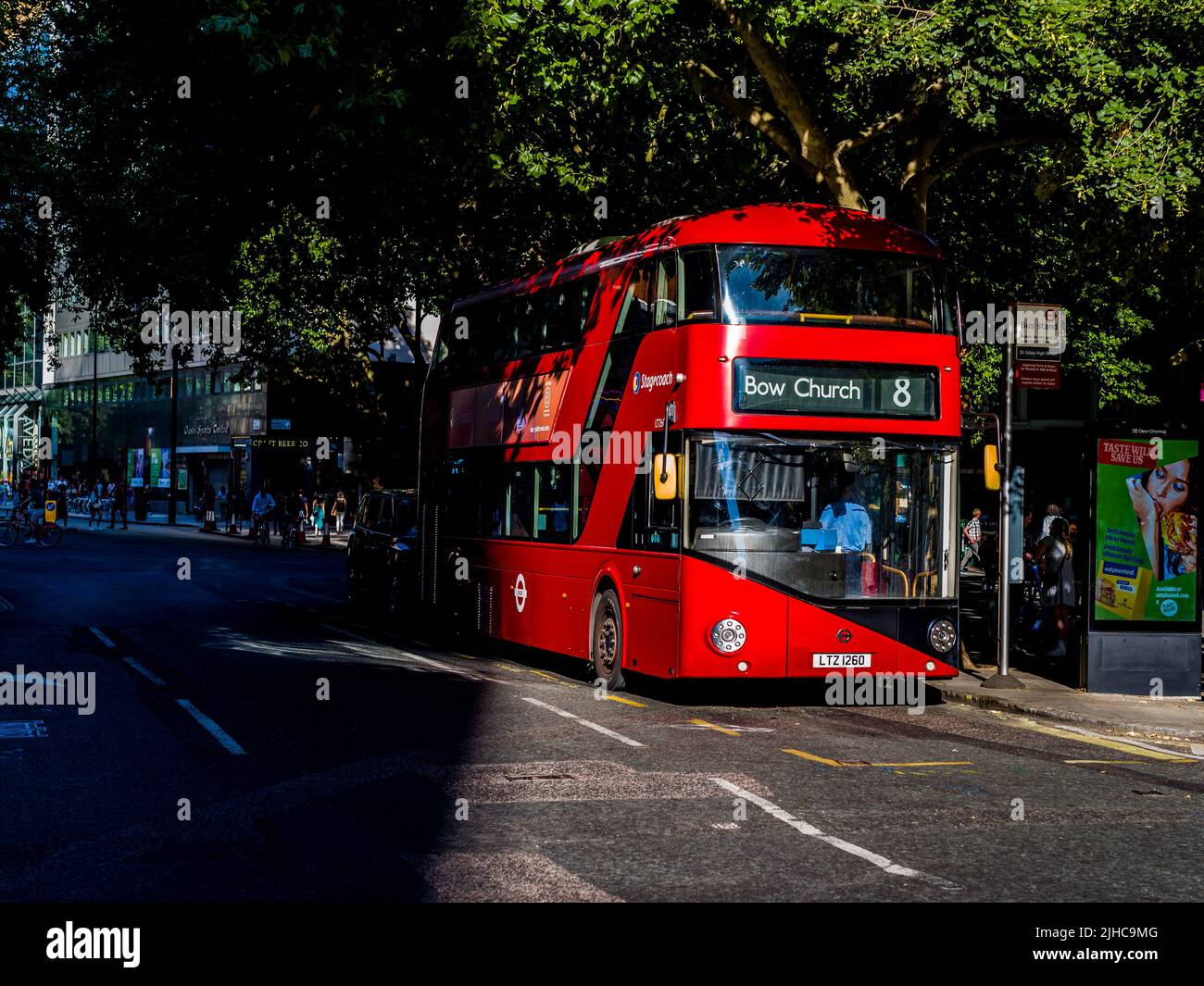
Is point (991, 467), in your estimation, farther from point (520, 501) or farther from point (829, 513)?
point (520, 501)

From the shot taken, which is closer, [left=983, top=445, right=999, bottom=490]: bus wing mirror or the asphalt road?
the asphalt road

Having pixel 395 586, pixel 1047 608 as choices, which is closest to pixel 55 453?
pixel 395 586

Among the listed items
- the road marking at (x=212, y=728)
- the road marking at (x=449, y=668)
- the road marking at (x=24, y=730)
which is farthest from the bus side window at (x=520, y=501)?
the road marking at (x=24, y=730)

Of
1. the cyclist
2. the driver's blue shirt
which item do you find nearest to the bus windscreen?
the driver's blue shirt

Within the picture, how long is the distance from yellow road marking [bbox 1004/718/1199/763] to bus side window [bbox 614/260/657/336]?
493 centimetres

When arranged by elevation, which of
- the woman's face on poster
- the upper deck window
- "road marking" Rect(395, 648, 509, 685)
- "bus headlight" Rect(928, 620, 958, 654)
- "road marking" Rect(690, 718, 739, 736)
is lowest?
"road marking" Rect(690, 718, 739, 736)

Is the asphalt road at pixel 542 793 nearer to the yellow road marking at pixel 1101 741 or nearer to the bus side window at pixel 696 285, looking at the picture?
the yellow road marking at pixel 1101 741

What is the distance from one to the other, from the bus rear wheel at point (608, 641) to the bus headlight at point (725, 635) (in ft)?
5.14

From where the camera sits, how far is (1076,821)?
8.70m

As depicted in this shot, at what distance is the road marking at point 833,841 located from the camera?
279 inches

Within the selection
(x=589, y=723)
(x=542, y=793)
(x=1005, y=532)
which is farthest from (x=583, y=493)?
(x=542, y=793)

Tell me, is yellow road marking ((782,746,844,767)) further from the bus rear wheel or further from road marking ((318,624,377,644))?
road marking ((318,624,377,644))

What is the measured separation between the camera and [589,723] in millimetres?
12391

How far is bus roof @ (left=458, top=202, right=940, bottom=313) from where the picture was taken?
1373cm
